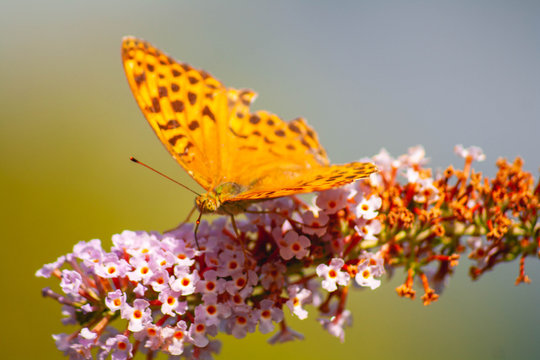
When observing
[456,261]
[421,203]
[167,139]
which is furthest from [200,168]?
[456,261]

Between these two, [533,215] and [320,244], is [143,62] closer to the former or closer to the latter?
[320,244]

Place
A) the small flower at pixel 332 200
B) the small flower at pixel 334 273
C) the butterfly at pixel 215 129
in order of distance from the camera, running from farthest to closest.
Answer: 1. the butterfly at pixel 215 129
2. the small flower at pixel 332 200
3. the small flower at pixel 334 273

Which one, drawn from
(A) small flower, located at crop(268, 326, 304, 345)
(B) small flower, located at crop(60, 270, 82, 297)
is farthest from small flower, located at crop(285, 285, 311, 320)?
(B) small flower, located at crop(60, 270, 82, 297)

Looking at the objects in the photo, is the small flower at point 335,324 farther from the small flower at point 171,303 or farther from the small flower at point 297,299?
the small flower at point 171,303

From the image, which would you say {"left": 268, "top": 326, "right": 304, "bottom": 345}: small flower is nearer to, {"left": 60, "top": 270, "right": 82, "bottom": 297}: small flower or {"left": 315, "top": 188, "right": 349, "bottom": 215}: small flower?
{"left": 315, "top": 188, "right": 349, "bottom": 215}: small flower

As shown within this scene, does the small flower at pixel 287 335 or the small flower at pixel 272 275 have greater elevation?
the small flower at pixel 272 275

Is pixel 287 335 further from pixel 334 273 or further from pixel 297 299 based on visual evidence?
pixel 334 273

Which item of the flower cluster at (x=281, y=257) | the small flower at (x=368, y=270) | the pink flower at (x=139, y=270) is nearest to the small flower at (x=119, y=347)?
→ the flower cluster at (x=281, y=257)
